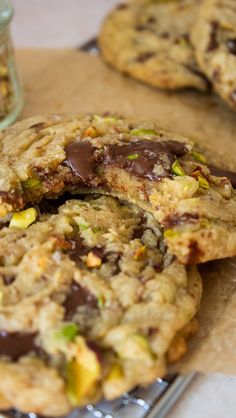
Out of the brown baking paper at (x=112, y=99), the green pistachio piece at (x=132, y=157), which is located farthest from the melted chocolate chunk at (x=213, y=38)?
the green pistachio piece at (x=132, y=157)

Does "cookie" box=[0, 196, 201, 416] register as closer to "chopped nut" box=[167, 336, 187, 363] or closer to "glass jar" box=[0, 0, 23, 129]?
"chopped nut" box=[167, 336, 187, 363]

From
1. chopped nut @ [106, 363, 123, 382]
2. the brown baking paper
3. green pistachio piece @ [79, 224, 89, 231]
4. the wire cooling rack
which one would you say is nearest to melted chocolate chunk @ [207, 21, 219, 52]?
the brown baking paper

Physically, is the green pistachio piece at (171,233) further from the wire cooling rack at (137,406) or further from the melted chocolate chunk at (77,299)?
the wire cooling rack at (137,406)

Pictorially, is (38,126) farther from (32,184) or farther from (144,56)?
(144,56)

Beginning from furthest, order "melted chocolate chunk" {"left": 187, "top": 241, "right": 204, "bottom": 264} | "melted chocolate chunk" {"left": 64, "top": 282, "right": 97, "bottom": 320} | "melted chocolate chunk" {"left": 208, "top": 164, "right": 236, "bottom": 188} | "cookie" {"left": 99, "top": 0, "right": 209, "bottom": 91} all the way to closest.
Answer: "cookie" {"left": 99, "top": 0, "right": 209, "bottom": 91}, "melted chocolate chunk" {"left": 208, "top": 164, "right": 236, "bottom": 188}, "melted chocolate chunk" {"left": 187, "top": 241, "right": 204, "bottom": 264}, "melted chocolate chunk" {"left": 64, "top": 282, "right": 97, "bottom": 320}

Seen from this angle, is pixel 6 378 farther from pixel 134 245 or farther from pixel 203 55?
pixel 203 55

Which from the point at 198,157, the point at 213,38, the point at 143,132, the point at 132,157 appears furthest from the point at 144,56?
the point at 132,157
